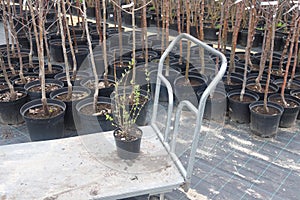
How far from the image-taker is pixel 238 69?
403cm

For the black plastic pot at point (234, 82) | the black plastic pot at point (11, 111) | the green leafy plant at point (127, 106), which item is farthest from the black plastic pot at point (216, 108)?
the black plastic pot at point (11, 111)

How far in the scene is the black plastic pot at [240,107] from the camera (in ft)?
10.3

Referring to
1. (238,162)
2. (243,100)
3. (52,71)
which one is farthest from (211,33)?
(238,162)

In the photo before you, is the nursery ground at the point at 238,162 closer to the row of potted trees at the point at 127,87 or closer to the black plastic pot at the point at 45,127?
the row of potted trees at the point at 127,87

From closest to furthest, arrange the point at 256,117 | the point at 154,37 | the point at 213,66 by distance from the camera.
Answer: the point at 256,117
the point at 213,66
the point at 154,37

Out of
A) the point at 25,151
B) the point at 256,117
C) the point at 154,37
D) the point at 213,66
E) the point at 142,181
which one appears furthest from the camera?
the point at 154,37

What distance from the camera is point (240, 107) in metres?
3.16

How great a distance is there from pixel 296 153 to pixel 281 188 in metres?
0.55

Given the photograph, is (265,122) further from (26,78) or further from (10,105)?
(26,78)

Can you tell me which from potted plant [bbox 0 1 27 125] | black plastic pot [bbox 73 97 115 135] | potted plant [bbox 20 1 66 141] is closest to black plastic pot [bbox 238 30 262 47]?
black plastic pot [bbox 73 97 115 135]

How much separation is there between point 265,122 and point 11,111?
7.85ft

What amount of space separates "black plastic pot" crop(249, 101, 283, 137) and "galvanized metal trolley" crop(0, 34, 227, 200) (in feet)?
3.40

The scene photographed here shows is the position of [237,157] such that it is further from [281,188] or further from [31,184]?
[31,184]

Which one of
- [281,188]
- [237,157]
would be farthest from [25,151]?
[281,188]
